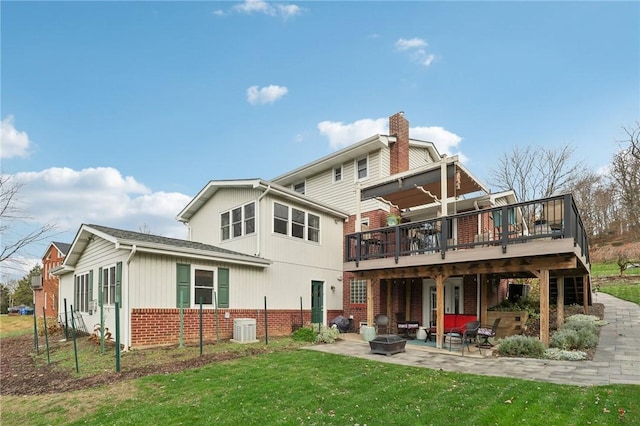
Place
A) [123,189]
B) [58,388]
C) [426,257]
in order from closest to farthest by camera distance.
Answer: [58,388] → [426,257] → [123,189]

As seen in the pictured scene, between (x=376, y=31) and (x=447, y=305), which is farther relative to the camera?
(x=447, y=305)

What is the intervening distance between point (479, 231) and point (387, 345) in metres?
7.15

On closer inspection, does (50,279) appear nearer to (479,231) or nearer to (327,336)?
(327,336)

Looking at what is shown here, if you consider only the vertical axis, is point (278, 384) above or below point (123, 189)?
below

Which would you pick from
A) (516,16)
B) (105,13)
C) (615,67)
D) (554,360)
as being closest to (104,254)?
(105,13)

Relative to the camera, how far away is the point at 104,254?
501 inches

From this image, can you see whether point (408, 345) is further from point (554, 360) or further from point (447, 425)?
point (447, 425)

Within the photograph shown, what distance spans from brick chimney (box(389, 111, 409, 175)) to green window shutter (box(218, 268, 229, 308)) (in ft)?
27.3

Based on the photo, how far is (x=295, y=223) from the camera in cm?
1543

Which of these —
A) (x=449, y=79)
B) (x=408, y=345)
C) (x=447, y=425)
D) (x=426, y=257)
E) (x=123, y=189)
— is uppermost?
(x=449, y=79)

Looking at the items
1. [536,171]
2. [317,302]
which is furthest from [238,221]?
[536,171]

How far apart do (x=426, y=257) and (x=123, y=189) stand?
23041mm

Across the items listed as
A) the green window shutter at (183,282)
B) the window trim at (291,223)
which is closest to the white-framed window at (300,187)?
the window trim at (291,223)

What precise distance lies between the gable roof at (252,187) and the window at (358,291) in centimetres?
299
